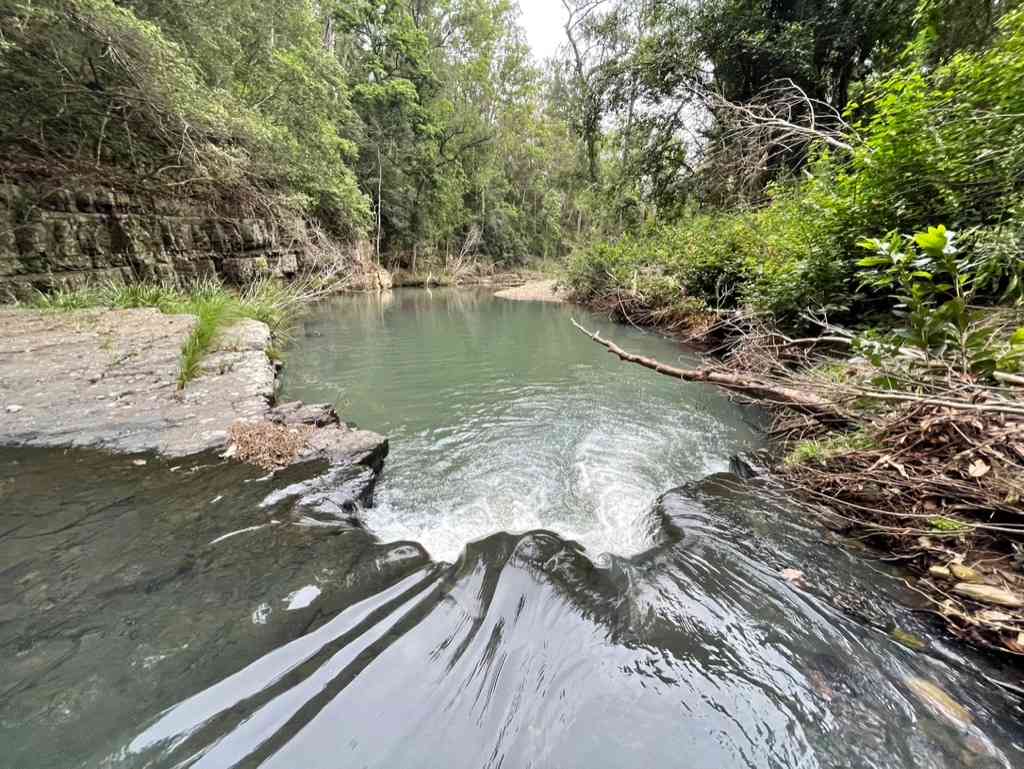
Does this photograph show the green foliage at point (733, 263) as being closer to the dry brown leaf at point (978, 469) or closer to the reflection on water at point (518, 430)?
the reflection on water at point (518, 430)

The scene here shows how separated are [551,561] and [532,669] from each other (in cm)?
69

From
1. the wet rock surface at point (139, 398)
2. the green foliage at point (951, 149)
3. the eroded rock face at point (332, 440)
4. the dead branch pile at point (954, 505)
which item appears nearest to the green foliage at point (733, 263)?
the green foliage at point (951, 149)

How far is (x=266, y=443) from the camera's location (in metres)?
2.98

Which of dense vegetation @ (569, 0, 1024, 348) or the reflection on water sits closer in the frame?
the reflection on water

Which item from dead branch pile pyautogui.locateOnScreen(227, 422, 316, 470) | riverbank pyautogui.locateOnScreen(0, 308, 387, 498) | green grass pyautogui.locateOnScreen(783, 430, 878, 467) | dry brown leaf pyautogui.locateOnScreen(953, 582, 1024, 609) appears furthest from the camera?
riverbank pyautogui.locateOnScreen(0, 308, 387, 498)

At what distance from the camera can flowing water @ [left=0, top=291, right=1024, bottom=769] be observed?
1300 mm

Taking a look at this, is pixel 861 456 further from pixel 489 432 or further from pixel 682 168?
pixel 682 168

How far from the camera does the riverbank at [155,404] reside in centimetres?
299

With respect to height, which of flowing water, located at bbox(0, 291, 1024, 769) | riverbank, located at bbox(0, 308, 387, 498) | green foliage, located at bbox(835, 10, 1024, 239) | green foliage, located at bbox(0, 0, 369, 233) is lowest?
flowing water, located at bbox(0, 291, 1024, 769)

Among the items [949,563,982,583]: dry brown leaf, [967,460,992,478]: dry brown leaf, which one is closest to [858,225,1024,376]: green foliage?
[967,460,992,478]: dry brown leaf

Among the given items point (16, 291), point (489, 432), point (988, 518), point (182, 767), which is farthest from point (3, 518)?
point (16, 291)

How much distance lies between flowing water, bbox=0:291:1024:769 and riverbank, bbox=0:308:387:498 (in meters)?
0.24

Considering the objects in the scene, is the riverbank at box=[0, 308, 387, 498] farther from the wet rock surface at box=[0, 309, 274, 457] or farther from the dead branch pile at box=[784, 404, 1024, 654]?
the dead branch pile at box=[784, 404, 1024, 654]

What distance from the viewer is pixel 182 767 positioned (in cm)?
114
